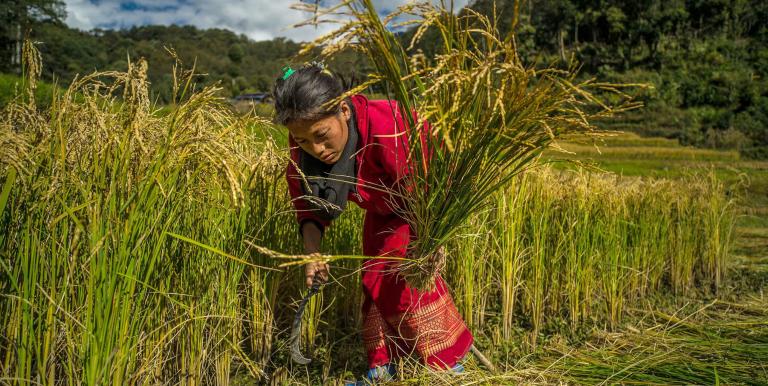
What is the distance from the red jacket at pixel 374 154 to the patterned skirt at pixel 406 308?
0.14 m

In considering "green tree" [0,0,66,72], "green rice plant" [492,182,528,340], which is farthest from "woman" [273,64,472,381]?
"green tree" [0,0,66,72]

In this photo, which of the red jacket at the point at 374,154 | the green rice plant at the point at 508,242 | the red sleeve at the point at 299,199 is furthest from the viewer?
the green rice plant at the point at 508,242

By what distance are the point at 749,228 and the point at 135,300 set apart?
8830 millimetres

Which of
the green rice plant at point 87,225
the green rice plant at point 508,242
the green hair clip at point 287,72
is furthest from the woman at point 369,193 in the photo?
the green rice plant at point 508,242

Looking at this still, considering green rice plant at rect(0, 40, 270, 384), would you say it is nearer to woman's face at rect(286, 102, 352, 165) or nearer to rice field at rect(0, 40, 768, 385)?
rice field at rect(0, 40, 768, 385)

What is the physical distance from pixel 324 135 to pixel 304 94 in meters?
0.17

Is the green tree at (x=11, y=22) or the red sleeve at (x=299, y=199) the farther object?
the green tree at (x=11, y=22)

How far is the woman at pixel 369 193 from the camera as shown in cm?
165

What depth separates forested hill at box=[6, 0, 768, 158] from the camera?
882 inches

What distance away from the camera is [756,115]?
80.6ft

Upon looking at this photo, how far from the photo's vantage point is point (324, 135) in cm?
170

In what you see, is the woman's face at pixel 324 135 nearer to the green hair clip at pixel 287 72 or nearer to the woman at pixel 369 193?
the woman at pixel 369 193

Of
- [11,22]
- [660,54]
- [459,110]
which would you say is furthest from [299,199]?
[660,54]

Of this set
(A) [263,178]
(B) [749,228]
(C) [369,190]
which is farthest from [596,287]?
(B) [749,228]
